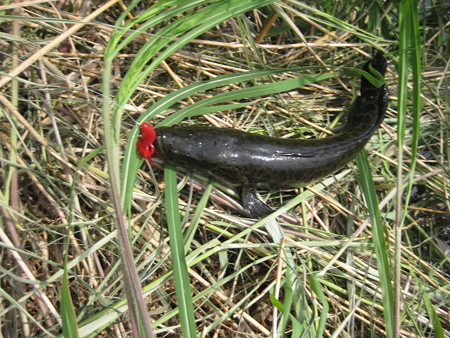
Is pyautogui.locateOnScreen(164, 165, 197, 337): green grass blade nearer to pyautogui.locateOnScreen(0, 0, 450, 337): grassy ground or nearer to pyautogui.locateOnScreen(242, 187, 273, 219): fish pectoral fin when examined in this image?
pyautogui.locateOnScreen(0, 0, 450, 337): grassy ground

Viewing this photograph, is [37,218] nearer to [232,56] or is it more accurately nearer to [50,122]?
[50,122]

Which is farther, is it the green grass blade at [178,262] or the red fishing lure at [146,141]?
the red fishing lure at [146,141]

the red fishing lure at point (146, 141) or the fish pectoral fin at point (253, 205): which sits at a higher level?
the red fishing lure at point (146, 141)

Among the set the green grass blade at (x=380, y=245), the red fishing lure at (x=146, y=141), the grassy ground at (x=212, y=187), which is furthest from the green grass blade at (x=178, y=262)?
the green grass blade at (x=380, y=245)

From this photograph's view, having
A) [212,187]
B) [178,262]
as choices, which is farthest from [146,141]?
[178,262]

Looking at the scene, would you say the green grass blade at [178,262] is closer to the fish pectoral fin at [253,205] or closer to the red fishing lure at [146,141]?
the red fishing lure at [146,141]

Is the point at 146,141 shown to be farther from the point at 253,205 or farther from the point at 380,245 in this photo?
the point at 380,245
